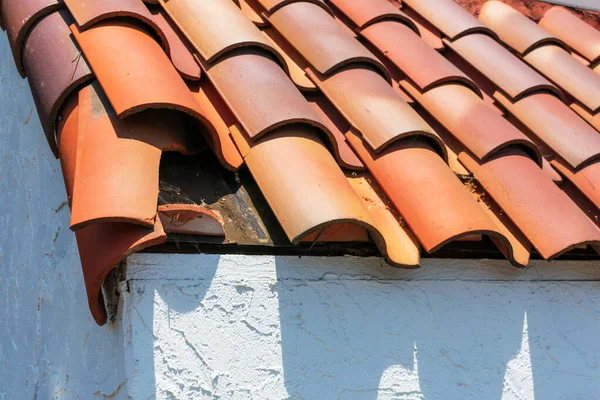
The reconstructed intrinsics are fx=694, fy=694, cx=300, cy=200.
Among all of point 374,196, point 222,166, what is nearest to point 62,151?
point 222,166

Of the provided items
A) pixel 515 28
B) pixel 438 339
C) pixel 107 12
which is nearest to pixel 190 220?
pixel 107 12

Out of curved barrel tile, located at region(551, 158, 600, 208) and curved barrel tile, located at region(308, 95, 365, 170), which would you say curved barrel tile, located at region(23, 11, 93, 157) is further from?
curved barrel tile, located at region(551, 158, 600, 208)

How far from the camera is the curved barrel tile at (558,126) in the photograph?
2.52 meters

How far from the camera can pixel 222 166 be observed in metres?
2.04

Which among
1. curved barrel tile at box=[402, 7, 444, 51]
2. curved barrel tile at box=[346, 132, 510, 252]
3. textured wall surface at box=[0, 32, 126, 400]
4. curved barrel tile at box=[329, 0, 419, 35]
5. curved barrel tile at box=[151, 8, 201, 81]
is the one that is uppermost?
curved barrel tile at box=[329, 0, 419, 35]

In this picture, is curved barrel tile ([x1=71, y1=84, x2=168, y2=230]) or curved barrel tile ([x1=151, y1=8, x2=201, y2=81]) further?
curved barrel tile ([x1=151, y1=8, x2=201, y2=81])

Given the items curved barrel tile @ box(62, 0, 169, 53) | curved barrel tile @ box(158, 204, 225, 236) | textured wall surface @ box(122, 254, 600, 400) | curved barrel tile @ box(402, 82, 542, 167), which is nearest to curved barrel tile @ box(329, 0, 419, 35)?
curved barrel tile @ box(402, 82, 542, 167)

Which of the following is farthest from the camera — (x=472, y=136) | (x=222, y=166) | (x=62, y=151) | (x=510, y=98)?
(x=510, y=98)

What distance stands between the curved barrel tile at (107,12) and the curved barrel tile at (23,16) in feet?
0.38

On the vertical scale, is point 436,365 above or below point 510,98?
below

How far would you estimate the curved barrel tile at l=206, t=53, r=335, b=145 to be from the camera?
1.95 m

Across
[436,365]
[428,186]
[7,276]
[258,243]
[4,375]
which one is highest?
[428,186]

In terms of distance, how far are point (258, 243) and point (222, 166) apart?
28 cm

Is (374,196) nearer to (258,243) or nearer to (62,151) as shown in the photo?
(258,243)
